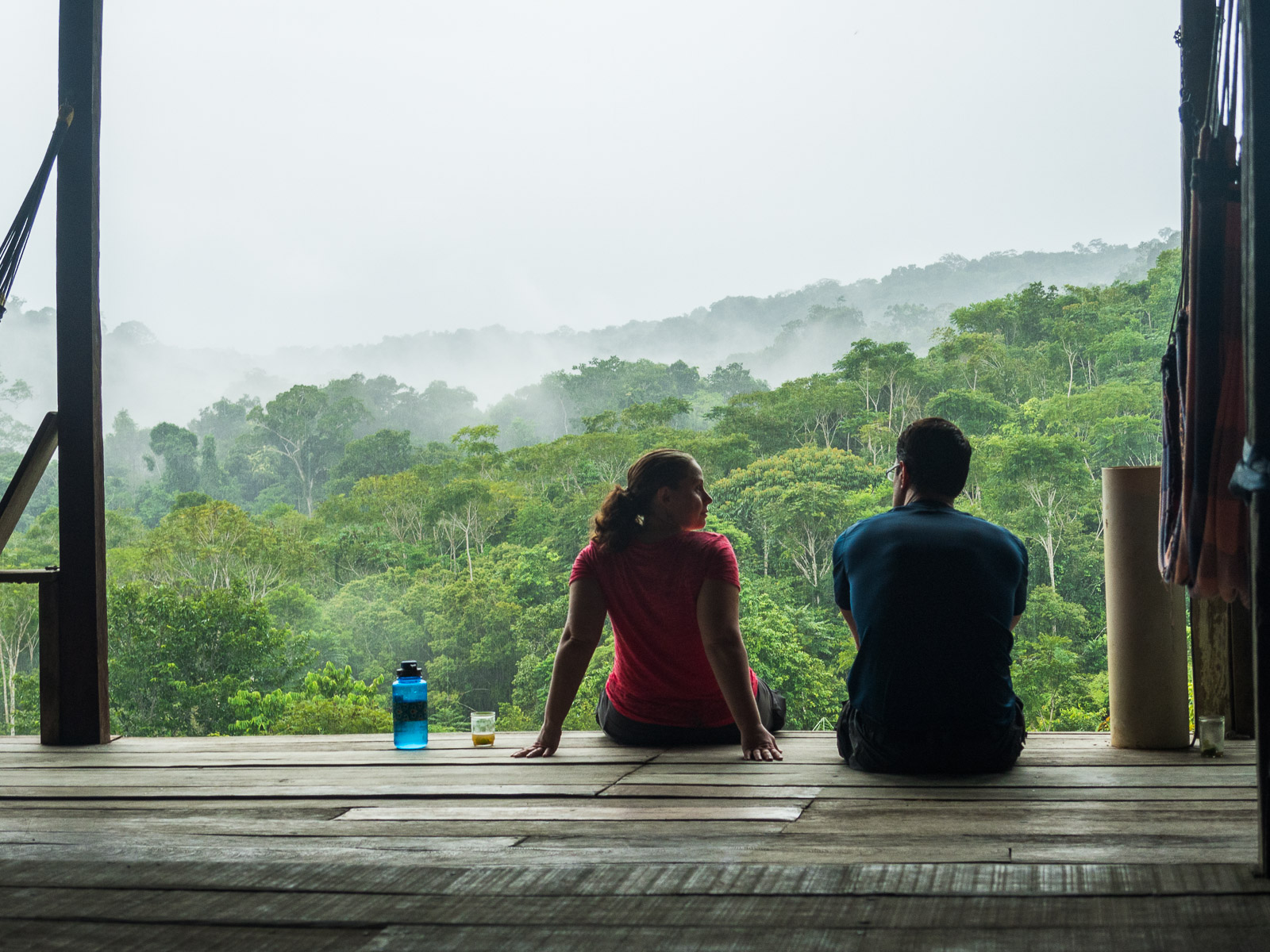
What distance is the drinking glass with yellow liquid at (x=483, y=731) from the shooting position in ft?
9.68

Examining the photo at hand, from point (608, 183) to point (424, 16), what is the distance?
30.8 feet

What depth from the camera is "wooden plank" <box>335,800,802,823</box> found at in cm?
185

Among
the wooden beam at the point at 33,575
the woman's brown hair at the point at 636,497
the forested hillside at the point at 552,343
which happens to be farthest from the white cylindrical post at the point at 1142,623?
the forested hillside at the point at 552,343

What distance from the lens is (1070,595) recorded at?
21391mm

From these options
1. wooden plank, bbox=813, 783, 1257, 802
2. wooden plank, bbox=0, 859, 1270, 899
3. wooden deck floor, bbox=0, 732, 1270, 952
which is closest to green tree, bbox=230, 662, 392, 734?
wooden deck floor, bbox=0, 732, 1270, 952

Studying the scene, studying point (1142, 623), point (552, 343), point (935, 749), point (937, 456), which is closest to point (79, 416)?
point (937, 456)

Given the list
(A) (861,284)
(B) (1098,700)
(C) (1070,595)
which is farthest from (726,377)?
(B) (1098,700)

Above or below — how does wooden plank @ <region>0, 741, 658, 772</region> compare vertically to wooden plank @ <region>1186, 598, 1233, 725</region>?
below

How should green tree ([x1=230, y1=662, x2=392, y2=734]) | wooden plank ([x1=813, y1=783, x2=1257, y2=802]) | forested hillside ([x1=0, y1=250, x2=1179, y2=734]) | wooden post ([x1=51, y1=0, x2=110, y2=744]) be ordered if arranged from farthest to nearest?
forested hillside ([x1=0, y1=250, x2=1179, y2=734])
green tree ([x1=230, y1=662, x2=392, y2=734])
wooden post ([x1=51, y1=0, x2=110, y2=744])
wooden plank ([x1=813, y1=783, x2=1257, y2=802])

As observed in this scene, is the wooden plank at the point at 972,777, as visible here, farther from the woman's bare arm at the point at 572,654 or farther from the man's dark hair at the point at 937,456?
the man's dark hair at the point at 937,456

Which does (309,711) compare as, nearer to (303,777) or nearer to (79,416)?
(79,416)

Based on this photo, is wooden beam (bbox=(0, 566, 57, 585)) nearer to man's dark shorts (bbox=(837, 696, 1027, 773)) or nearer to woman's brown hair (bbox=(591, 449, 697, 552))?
woman's brown hair (bbox=(591, 449, 697, 552))

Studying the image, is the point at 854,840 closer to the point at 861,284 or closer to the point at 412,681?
the point at 412,681

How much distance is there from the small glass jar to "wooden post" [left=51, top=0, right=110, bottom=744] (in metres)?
2.68
